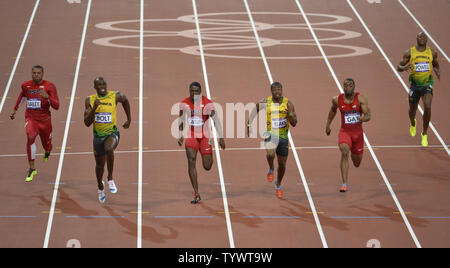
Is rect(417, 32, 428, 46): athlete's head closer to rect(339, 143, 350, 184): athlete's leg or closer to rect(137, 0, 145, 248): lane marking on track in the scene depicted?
rect(339, 143, 350, 184): athlete's leg

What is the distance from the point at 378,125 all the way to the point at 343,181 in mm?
3649

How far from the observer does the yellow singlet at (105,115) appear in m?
11.2

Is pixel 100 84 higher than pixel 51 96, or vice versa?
pixel 100 84

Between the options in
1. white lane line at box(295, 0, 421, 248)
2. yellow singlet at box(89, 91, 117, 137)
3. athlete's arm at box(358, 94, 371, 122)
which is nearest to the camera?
white lane line at box(295, 0, 421, 248)

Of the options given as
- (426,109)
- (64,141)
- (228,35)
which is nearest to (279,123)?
(426,109)

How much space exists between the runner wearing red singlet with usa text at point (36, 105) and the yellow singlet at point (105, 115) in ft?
3.99

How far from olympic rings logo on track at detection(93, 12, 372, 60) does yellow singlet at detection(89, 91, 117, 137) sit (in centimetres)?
785

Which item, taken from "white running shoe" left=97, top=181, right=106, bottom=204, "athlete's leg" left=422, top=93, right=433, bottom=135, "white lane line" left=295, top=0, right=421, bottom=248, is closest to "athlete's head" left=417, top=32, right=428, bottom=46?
"athlete's leg" left=422, top=93, right=433, bottom=135

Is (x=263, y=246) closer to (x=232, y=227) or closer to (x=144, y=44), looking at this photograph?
(x=232, y=227)

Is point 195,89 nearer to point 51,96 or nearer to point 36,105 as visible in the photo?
point 51,96

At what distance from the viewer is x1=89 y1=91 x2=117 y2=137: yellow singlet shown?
11180 mm

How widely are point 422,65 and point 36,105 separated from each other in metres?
6.90

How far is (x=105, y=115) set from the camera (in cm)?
1120

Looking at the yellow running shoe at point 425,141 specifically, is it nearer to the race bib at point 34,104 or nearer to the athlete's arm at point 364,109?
the athlete's arm at point 364,109
